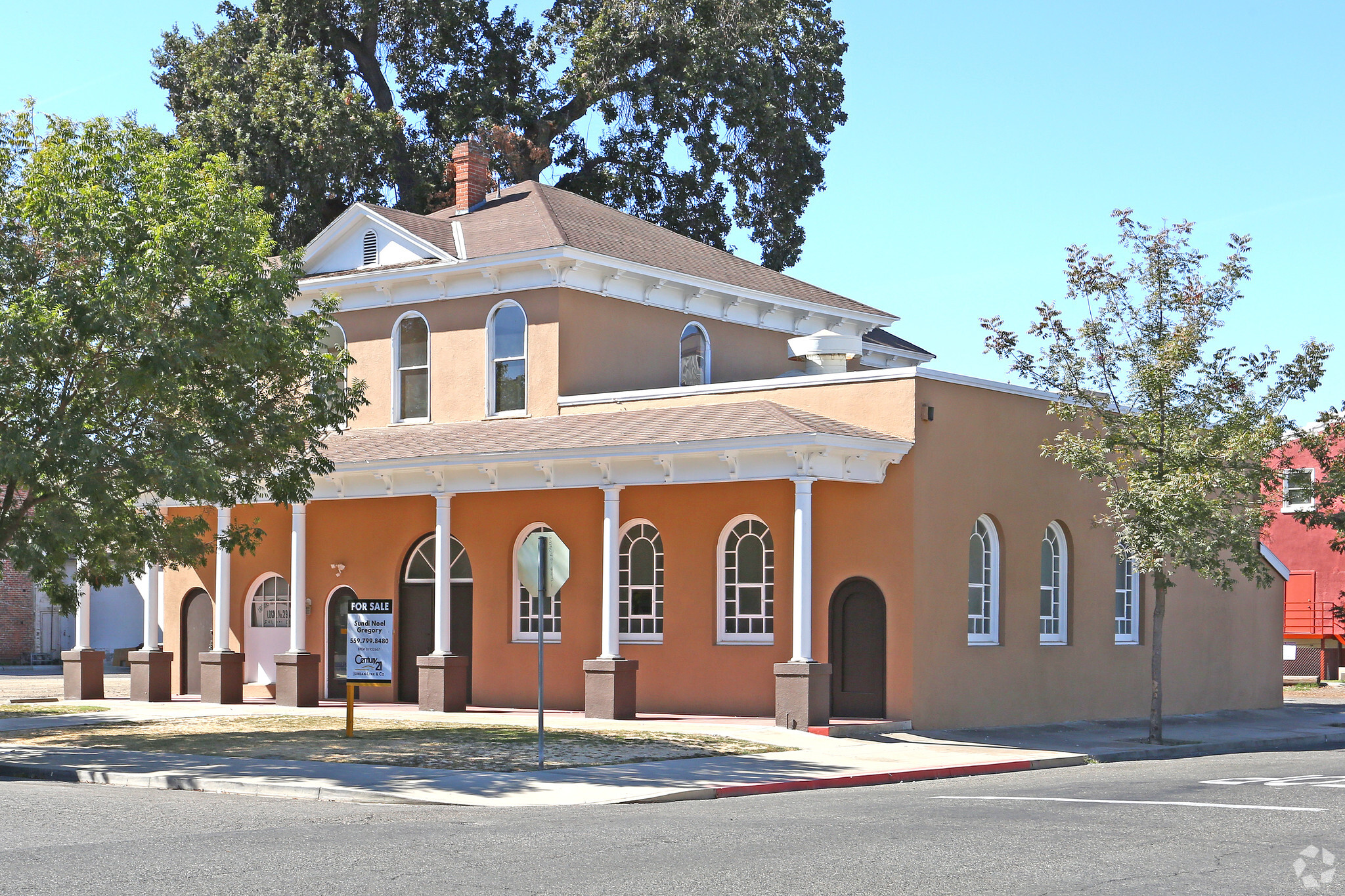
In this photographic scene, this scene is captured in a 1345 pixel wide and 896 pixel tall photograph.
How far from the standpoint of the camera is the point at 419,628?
25578 millimetres

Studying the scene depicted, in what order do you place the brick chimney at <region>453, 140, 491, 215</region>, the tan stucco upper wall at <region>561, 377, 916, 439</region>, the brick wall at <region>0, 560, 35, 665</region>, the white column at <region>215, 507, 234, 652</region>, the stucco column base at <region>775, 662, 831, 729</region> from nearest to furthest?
the stucco column base at <region>775, 662, 831, 729</region>
the tan stucco upper wall at <region>561, 377, 916, 439</region>
the white column at <region>215, 507, 234, 652</region>
the brick chimney at <region>453, 140, 491, 215</region>
the brick wall at <region>0, 560, 35, 665</region>

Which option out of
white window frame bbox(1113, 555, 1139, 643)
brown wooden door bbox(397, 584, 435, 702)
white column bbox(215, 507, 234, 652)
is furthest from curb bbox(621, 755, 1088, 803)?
white column bbox(215, 507, 234, 652)

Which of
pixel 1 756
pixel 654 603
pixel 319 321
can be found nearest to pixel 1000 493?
pixel 654 603

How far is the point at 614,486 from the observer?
21.8 metres

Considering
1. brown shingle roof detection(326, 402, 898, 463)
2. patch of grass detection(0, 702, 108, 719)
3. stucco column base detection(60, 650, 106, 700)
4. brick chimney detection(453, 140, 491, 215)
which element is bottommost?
patch of grass detection(0, 702, 108, 719)

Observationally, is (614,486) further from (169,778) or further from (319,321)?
(169,778)

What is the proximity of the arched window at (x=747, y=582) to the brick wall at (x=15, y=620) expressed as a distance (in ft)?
90.3

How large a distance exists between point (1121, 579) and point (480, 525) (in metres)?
10.7

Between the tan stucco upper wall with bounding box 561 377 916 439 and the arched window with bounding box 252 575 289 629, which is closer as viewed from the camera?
the tan stucco upper wall with bounding box 561 377 916 439

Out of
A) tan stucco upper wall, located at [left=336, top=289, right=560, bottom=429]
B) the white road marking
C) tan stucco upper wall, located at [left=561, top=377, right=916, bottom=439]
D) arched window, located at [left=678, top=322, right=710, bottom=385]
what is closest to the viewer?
the white road marking

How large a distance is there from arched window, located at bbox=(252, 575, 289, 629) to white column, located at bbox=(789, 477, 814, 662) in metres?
10.8

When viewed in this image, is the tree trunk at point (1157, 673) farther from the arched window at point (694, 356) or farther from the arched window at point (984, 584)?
the arched window at point (694, 356)

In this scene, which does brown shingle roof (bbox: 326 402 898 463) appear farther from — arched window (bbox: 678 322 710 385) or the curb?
the curb

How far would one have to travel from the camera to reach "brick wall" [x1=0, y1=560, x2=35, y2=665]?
42.4 m
